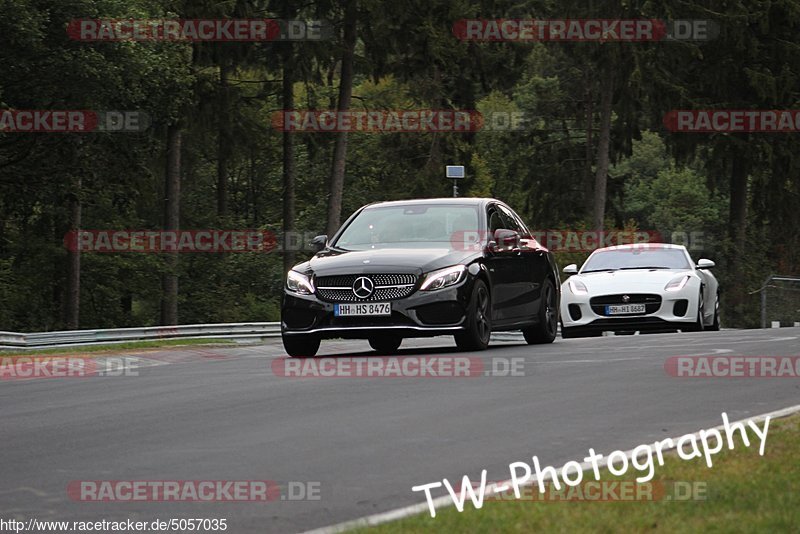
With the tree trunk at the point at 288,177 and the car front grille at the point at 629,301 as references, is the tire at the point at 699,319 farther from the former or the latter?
the tree trunk at the point at 288,177

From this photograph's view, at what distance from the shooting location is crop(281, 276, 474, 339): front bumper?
16.4m

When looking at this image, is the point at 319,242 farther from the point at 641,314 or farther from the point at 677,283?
the point at 677,283

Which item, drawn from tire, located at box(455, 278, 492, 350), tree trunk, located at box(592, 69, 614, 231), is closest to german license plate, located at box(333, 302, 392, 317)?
tire, located at box(455, 278, 492, 350)

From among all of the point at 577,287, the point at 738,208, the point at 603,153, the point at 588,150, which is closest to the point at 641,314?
the point at 577,287

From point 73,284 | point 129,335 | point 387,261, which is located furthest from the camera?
point 73,284

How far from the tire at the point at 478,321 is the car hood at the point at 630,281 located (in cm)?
537

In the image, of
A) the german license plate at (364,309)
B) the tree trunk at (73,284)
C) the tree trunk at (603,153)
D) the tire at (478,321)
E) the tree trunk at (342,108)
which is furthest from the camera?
the tree trunk at (603,153)

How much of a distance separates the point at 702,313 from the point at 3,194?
61.7ft

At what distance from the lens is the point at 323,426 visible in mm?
10266

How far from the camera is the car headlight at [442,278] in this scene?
16.5 metres

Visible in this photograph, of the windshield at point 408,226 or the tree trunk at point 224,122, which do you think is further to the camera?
the tree trunk at point 224,122

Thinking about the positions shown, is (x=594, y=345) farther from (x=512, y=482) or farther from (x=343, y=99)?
(x=343, y=99)

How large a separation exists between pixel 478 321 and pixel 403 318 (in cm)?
110

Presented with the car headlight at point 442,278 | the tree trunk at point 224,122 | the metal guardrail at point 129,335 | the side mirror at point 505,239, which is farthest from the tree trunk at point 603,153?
the car headlight at point 442,278
